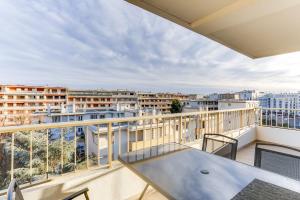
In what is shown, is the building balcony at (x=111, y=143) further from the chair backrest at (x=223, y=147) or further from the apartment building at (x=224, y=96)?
the apartment building at (x=224, y=96)

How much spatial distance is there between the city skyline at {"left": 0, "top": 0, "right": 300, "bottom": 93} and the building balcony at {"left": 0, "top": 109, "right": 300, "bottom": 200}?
5.72 ft

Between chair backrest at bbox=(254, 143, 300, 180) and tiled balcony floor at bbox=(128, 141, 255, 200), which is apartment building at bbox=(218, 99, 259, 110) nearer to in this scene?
tiled balcony floor at bbox=(128, 141, 255, 200)

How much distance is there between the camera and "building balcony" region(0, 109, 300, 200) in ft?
6.03

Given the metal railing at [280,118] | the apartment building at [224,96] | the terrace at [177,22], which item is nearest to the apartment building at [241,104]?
the metal railing at [280,118]

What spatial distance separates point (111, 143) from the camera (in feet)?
7.70

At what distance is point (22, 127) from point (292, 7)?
3.24 metres

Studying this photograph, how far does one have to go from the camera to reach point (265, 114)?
552cm

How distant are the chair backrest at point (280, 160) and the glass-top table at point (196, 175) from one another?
303 millimetres

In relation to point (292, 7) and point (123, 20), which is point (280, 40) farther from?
point (123, 20)

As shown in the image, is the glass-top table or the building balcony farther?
the building balcony

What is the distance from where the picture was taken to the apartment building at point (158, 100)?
5075 cm

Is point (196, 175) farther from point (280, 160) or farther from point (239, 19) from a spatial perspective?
point (239, 19)

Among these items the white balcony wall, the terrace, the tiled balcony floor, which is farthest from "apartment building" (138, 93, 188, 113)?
the terrace

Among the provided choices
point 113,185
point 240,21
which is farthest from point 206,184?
point 240,21
